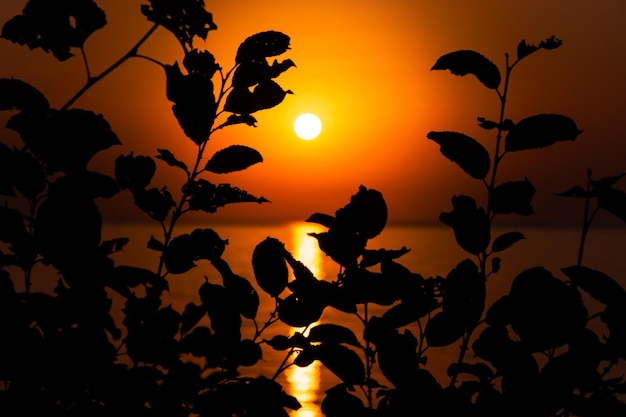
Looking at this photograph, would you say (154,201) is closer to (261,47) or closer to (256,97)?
(256,97)

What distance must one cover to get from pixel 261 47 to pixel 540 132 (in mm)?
714

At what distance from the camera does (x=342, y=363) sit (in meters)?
1.83

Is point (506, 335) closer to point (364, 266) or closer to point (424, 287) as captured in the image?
point (424, 287)

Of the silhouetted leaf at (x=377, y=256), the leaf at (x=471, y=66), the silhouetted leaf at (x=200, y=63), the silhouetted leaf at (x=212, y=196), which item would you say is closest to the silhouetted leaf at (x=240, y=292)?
the silhouetted leaf at (x=212, y=196)

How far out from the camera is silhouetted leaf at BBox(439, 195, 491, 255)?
1735 millimetres

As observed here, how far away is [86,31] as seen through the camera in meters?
1.38

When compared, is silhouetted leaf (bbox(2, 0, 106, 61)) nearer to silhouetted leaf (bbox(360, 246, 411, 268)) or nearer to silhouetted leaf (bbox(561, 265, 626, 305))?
silhouetted leaf (bbox(360, 246, 411, 268))

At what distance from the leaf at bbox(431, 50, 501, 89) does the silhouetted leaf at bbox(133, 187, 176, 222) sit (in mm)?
812

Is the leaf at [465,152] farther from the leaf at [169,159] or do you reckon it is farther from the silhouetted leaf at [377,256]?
the leaf at [169,159]

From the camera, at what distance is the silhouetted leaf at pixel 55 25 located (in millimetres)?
1346

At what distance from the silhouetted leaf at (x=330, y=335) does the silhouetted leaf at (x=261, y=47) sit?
73 cm

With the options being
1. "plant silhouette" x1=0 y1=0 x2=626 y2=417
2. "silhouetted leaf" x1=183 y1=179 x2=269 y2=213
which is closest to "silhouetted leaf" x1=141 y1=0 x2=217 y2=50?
"plant silhouette" x1=0 y1=0 x2=626 y2=417

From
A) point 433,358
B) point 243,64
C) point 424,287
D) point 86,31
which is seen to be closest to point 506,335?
point 424,287

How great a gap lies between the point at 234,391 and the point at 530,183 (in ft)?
2.91
